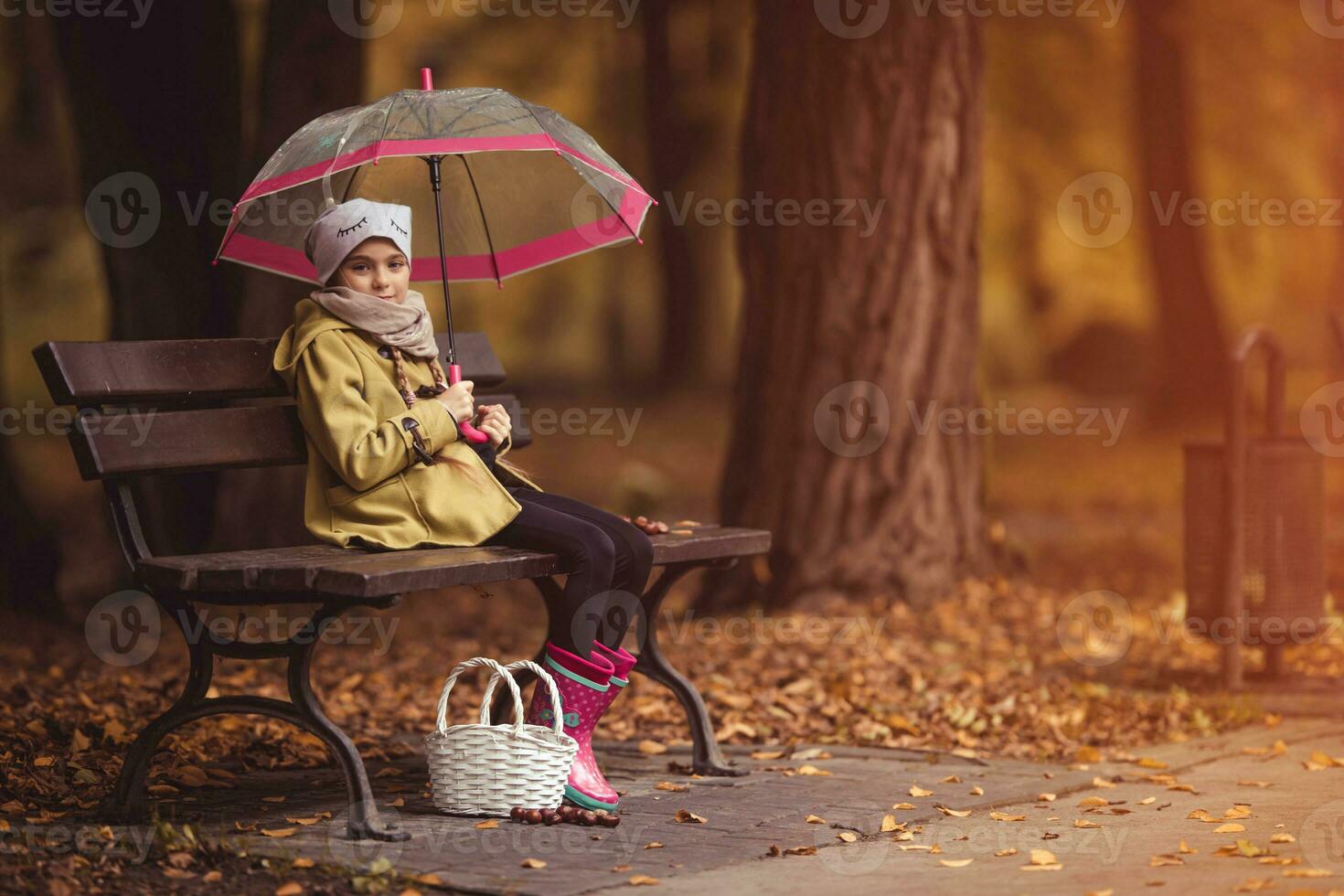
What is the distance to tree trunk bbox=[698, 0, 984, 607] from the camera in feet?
29.6

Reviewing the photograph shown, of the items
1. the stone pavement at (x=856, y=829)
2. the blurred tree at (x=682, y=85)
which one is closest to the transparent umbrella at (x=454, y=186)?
the stone pavement at (x=856, y=829)

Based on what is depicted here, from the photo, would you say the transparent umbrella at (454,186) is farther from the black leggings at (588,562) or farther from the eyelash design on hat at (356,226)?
the black leggings at (588,562)

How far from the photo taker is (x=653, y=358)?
27.4 meters

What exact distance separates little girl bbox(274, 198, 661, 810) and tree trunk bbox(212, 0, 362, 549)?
3321 millimetres

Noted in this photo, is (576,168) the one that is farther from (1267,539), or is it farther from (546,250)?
(1267,539)

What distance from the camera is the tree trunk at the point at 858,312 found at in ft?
29.6

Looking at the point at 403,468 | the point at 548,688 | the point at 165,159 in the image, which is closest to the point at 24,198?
the point at 165,159

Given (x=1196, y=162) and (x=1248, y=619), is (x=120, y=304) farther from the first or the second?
(x=1196, y=162)

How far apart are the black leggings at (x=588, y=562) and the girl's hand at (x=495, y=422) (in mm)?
210

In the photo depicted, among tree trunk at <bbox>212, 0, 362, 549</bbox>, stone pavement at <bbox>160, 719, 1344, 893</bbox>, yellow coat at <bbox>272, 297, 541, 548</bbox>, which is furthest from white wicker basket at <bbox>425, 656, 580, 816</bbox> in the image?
A: tree trunk at <bbox>212, 0, 362, 549</bbox>

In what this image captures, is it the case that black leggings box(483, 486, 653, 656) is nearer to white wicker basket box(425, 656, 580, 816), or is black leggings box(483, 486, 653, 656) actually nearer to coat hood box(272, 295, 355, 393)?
white wicker basket box(425, 656, 580, 816)

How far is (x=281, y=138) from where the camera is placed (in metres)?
8.82

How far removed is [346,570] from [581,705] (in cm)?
89

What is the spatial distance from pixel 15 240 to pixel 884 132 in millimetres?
9071
